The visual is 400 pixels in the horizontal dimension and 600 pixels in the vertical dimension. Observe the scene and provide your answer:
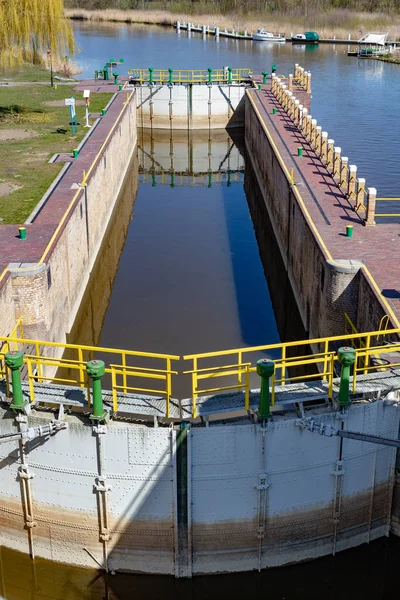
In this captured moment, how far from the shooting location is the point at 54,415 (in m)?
13.0

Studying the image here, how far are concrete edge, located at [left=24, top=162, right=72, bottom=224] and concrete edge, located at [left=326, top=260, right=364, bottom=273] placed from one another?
880 cm

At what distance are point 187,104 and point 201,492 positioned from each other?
3689 centimetres

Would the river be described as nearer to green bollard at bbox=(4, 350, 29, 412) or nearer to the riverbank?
green bollard at bbox=(4, 350, 29, 412)

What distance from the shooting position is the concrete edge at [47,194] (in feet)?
A: 73.6

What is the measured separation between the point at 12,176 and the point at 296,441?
17954 mm

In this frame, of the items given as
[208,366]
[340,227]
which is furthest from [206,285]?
[208,366]

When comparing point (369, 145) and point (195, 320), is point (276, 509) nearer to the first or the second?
point (195, 320)

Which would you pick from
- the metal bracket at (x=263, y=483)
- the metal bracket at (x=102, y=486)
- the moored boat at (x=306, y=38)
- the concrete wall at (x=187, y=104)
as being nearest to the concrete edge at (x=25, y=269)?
the metal bracket at (x=102, y=486)

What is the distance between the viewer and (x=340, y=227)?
20.8 m

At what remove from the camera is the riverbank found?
83.5 meters

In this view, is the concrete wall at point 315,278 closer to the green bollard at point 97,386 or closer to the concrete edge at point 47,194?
the green bollard at point 97,386

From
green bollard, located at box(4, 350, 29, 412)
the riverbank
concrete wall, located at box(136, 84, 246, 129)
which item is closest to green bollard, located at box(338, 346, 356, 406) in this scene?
green bollard, located at box(4, 350, 29, 412)

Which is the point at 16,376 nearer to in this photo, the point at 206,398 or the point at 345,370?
the point at 206,398

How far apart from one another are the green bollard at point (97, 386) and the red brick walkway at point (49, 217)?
264 inches
